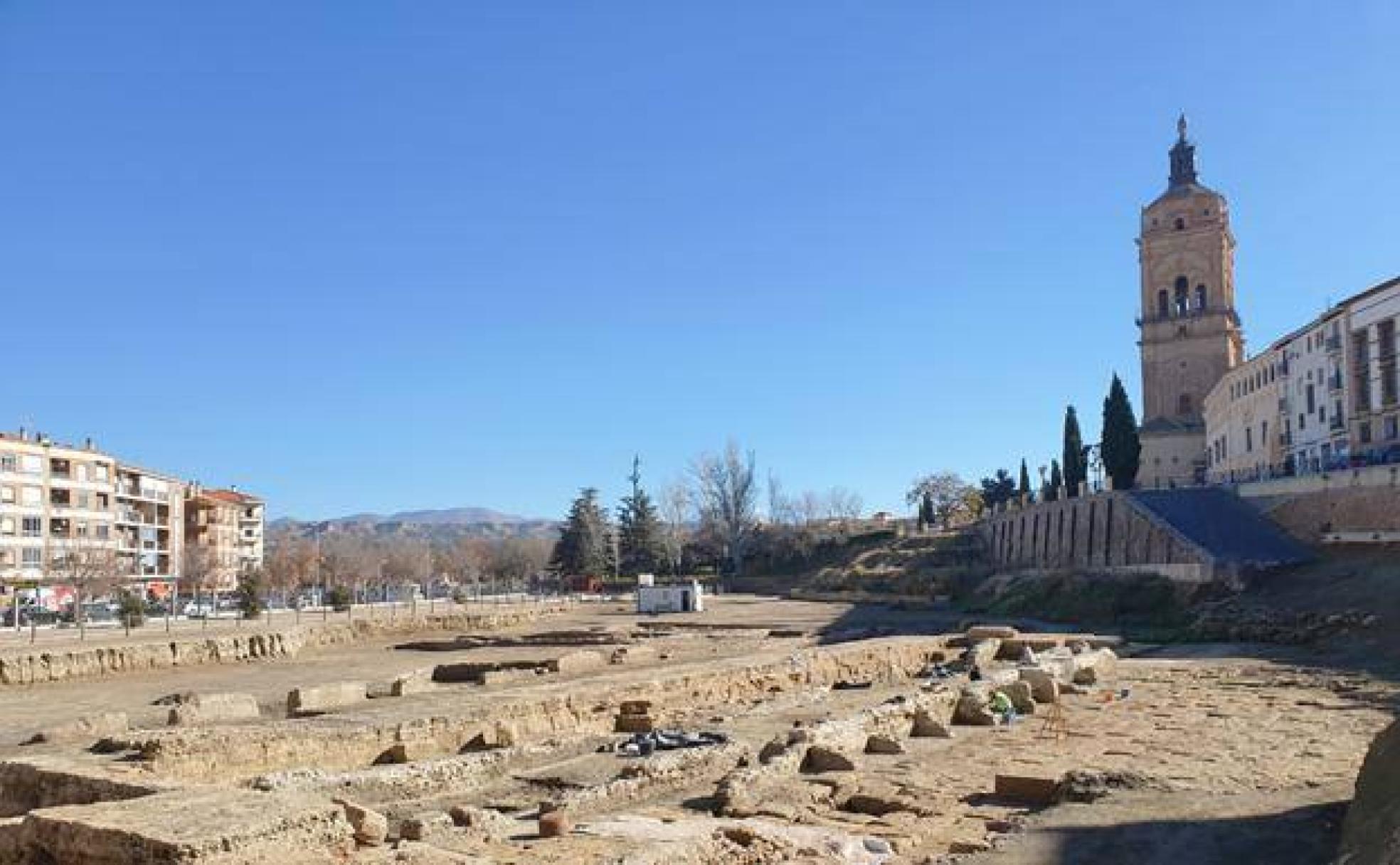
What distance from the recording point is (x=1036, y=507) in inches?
2280

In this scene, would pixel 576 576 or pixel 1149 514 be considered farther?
pixel 576 576

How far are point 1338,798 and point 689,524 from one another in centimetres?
10428

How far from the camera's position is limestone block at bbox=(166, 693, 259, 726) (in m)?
16.1

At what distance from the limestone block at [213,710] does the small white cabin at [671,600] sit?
3814 centimetres

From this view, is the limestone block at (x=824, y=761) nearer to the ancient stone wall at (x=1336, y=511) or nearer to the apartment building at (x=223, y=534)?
the ancient stone wall at (x=1336, y=511)

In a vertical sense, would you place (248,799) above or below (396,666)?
above

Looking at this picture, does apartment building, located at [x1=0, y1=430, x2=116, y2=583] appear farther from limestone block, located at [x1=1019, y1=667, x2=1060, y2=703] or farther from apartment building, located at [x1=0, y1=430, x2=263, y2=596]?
limestone block, located at [x1=1019, y1=667, x2=1060, y2=703]

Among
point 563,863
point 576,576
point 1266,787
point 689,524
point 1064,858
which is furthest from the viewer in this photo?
point 689,524

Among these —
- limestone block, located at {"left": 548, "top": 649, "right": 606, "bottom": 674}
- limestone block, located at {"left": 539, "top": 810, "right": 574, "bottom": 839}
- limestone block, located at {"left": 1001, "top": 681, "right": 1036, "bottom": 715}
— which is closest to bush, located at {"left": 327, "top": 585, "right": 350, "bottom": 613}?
limestone block, located at {"left": 548, "top": 649, "right": 606, "bottom": 674}

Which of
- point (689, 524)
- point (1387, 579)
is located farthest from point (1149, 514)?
point (689, 524)

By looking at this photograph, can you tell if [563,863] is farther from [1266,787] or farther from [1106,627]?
[1106,627]

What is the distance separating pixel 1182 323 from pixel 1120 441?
44.6ft

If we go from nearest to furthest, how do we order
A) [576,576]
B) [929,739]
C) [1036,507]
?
[929,739], [1036,507], [576,576]

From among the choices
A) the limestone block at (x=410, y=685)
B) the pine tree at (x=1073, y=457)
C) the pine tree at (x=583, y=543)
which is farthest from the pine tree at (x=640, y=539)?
the limestone block at (x=410, y=685)
